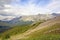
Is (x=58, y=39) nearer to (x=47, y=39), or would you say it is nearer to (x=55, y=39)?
(x=55, y=39)

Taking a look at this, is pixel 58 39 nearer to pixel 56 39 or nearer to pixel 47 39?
pixel 56 39

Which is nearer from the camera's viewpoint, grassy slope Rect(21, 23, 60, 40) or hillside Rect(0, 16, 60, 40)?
grassy slope Rect(21, 23, 60, 40)

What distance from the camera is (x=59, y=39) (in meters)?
45.8

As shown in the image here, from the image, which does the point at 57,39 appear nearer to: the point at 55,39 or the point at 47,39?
the point at 55,39

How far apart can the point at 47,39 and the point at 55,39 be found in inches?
117

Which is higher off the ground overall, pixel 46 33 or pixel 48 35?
pixel 46 33

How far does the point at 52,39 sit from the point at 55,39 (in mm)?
1199

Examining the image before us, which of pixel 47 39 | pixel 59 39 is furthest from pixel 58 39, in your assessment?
pixel 47 39

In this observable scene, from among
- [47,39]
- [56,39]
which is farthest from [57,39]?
[47,39]

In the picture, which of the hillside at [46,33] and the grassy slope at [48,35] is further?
the hillside at [46,33]

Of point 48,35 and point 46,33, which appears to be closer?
point 48,35

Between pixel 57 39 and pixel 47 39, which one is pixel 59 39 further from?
pixel 47 39

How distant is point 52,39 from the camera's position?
47.4 meters

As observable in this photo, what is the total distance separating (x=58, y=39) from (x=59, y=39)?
1.03ft
